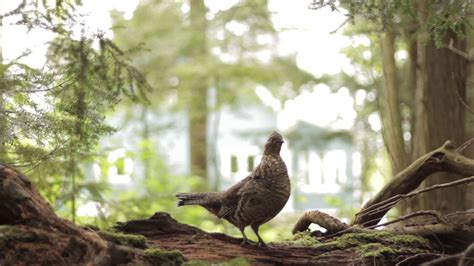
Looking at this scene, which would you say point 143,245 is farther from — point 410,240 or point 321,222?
point 410,240

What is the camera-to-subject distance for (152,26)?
12102mm

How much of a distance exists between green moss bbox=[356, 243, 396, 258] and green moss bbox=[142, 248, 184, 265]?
1189mm

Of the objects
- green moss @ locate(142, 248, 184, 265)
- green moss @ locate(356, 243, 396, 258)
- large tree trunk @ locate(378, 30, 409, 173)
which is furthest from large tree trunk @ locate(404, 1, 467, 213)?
green moss @ locate(142, 248, 184, 265)

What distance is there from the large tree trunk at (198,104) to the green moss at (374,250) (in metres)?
8.06

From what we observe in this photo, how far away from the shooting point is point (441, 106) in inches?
227

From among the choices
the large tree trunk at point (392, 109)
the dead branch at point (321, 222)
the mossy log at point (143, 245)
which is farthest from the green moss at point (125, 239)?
the large tree trunk at point (392, 109)

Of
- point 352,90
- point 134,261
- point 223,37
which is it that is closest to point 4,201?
point 134,261

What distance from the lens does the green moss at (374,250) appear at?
12.6 ft

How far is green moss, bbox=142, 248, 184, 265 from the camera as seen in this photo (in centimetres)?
334

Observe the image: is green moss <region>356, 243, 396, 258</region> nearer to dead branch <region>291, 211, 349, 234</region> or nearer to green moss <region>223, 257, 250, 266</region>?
dead branch <region>291, 211, 349, 234</region>

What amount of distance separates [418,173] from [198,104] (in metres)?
8.07

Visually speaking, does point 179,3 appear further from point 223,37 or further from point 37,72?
point 37,72

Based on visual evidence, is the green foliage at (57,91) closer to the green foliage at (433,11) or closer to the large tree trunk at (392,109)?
the green foliage at (433,11)

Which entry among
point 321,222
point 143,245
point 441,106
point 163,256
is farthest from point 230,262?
point 441,106
